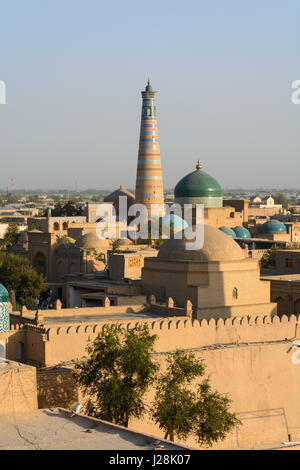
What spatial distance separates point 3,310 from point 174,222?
28095 mm

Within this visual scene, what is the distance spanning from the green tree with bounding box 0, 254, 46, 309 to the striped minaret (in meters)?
20.9

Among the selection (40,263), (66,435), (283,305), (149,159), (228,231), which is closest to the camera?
(66,435)

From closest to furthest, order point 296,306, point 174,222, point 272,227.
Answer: point 296,306, point 174,222, point 272,227

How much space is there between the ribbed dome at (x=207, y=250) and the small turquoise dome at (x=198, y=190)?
81.3 feet

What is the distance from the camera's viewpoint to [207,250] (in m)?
25.6

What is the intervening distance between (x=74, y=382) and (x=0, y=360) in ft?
6.62

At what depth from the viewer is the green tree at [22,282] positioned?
35375mm

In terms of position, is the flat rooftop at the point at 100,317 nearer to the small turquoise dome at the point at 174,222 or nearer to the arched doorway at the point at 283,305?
the arched doorway at the point at 283,305

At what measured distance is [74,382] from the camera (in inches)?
691

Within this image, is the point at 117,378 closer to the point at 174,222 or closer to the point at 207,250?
the point at 207,250

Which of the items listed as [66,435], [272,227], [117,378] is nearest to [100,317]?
[117,378]

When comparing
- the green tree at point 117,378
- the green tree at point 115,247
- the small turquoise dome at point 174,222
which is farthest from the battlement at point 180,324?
the small turquoise dome at point 174,222

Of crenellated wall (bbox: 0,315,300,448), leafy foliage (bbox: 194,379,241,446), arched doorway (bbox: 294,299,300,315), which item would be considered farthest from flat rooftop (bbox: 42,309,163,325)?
arched doorway (bbox: 294,299,300,315)

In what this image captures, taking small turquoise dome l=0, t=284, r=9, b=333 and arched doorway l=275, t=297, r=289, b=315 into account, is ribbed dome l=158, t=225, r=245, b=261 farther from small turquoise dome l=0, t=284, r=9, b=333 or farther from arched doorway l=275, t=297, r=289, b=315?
small turquoise dome l=0, t=284, r=9, b=333
